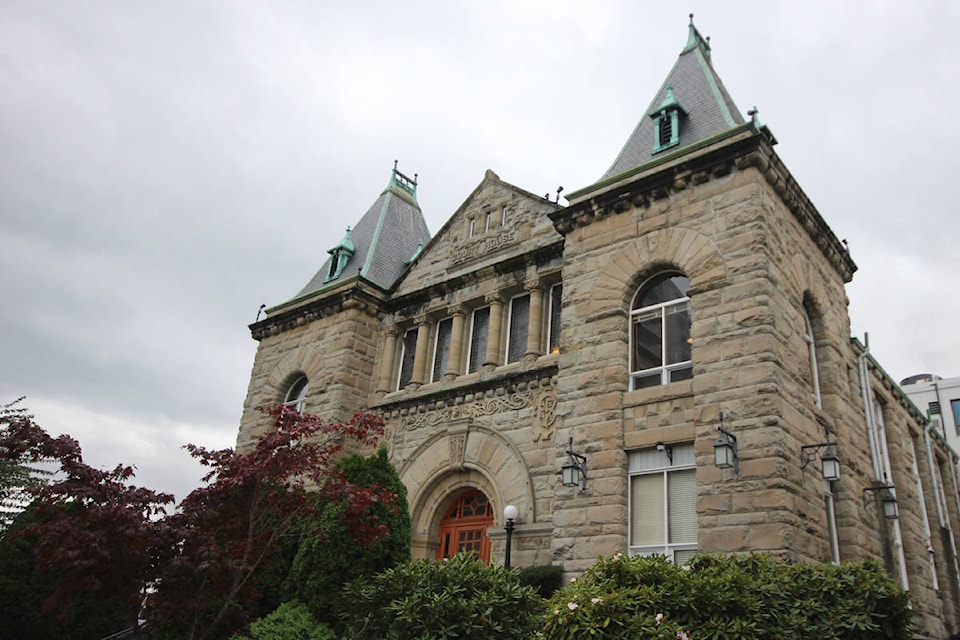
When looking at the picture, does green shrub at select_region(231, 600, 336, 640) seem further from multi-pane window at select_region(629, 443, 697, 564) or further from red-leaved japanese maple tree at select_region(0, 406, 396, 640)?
multi-pane window at select_region(629, 443, 697, 564)

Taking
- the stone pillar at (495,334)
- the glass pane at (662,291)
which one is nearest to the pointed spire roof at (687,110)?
the glass pane at (662,291)

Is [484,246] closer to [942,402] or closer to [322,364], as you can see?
[322,364]

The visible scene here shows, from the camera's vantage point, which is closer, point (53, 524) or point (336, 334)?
point (53, 524)

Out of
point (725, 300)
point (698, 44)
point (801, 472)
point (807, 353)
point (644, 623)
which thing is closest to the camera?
point (644, 623)

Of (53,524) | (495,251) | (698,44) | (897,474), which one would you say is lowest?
(53,524)

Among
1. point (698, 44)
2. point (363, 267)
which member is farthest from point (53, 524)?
point (698, 44)

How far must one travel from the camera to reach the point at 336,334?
19016 millimetres

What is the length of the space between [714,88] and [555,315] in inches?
226

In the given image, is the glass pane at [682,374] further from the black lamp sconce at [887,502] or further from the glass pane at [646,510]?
the black lamp sconce at [887,502]

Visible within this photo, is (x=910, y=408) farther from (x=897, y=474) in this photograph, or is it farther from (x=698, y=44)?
(x=698, y=44)

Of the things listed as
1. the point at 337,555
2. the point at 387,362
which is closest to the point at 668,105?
the point at 387,362

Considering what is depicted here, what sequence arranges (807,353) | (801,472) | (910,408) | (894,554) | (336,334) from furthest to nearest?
1. (910,408)
2. (336,334)
3. (894,554)
4. (807,353)
5. (801,472)

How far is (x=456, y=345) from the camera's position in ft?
57.0

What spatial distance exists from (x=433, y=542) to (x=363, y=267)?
25.2ft
